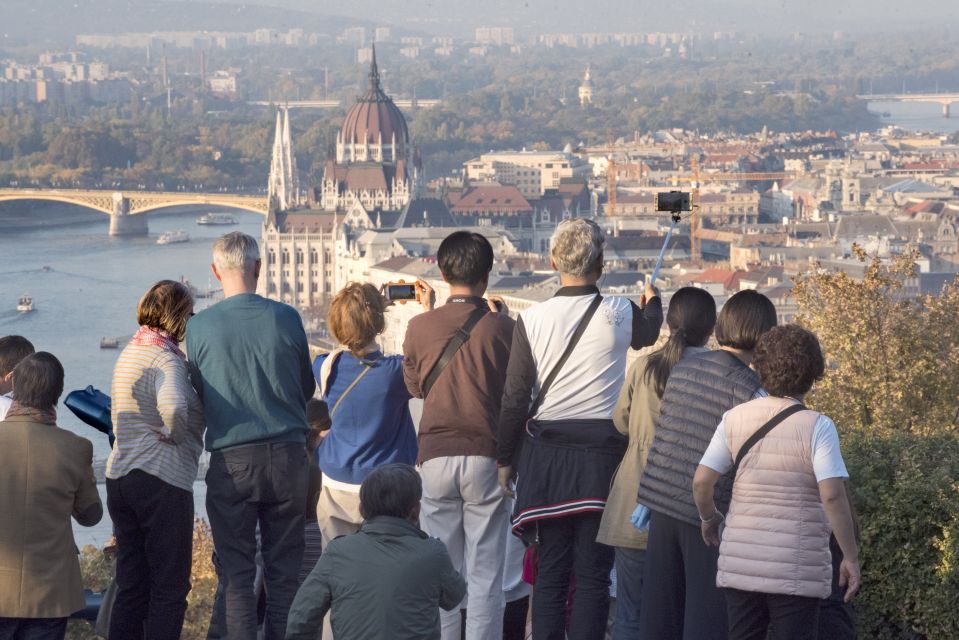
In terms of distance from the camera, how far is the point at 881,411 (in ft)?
28.6

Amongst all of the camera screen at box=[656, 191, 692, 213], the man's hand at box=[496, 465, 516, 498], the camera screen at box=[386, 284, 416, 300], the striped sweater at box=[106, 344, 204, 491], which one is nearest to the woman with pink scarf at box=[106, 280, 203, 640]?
the striped sweater at box=[106, 344, 204, 491]

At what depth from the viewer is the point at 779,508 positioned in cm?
324

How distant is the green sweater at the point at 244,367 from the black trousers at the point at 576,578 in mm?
494

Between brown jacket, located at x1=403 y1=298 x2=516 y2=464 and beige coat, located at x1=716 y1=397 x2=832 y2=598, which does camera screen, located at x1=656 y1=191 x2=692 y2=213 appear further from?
beige coat, located at x1=716 y1=397 x2=832 y2=598

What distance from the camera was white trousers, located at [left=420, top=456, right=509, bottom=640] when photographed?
3736mm

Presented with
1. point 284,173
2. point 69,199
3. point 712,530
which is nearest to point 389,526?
point 712,530

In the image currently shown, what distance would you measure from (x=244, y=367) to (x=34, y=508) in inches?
17.1

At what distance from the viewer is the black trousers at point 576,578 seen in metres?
3.69

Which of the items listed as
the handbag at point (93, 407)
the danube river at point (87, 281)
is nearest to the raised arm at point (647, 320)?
the handbag at point (93, 407)

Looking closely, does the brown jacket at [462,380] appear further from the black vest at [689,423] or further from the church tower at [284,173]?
the church tower at [284,173]

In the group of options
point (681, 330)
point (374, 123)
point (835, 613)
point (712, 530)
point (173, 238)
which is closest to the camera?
point (712, 530)

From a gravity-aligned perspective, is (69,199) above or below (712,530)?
below

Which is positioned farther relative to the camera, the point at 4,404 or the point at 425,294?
the point at 425,294

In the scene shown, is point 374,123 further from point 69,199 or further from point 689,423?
point 689,423
